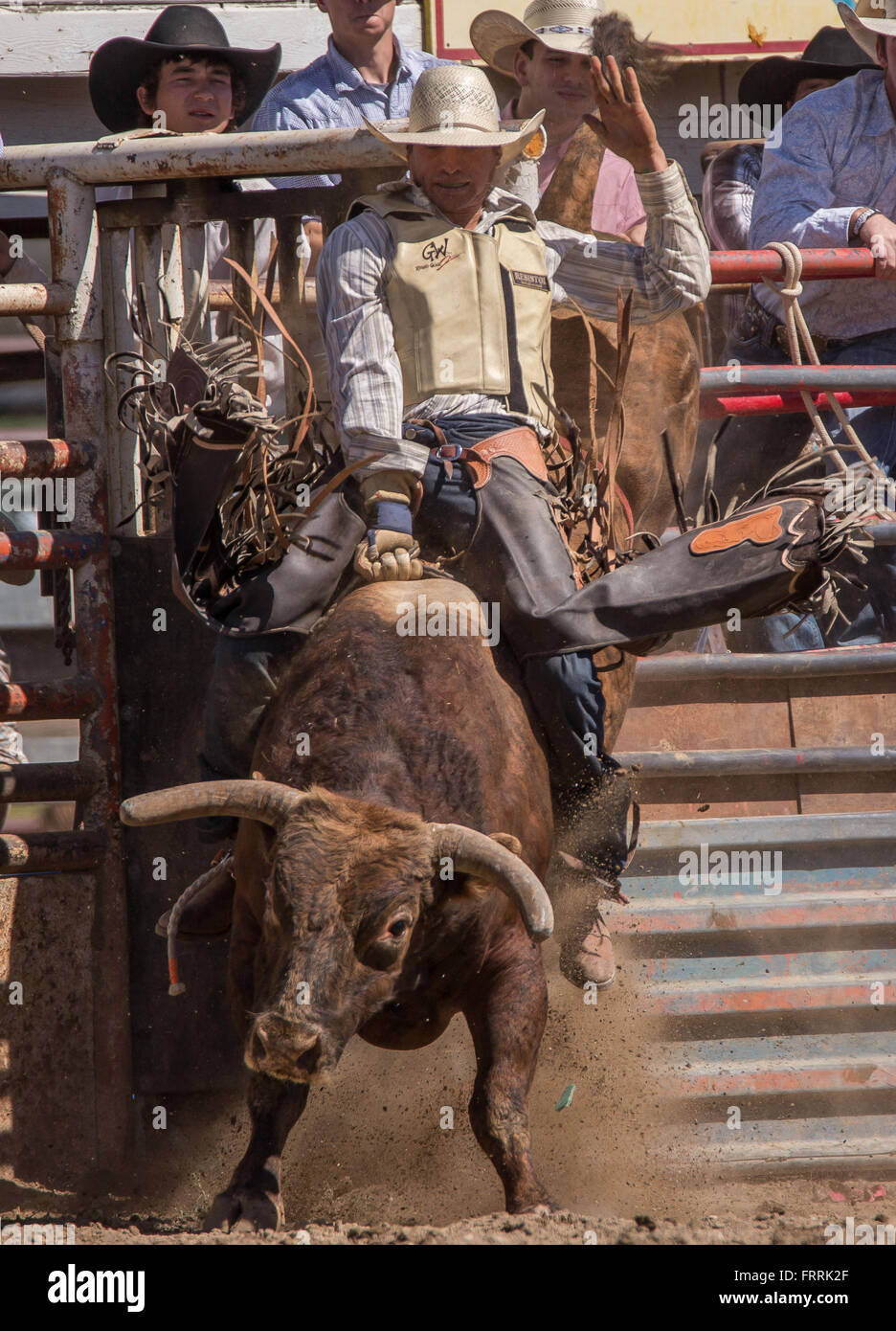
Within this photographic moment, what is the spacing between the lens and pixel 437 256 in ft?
13.8

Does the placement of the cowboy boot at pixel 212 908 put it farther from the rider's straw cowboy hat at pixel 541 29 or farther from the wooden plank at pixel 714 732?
the rider's straw cowboy hat at pixel 541 29

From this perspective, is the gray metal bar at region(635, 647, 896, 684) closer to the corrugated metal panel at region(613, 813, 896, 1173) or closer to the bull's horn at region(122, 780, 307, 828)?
the corrugated metal panel at region(613, 813, 896, 1173)

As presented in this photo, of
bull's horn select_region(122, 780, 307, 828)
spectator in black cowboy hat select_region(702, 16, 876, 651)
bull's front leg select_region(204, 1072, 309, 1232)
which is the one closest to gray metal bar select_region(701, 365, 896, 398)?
spectator in black cowboy hat select_region(702, 16, 876, 651)

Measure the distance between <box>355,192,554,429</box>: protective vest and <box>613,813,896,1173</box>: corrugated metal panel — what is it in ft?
5.26

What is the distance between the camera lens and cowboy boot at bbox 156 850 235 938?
13.5 ft

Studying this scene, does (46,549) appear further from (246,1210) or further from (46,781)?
(246,1210)

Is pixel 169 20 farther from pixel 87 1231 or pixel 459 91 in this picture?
pixel 87 1231

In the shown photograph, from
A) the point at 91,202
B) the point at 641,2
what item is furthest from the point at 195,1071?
the point at 641,2

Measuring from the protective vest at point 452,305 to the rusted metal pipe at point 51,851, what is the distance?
1.55 meters

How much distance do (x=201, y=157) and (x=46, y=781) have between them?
1.83 meters

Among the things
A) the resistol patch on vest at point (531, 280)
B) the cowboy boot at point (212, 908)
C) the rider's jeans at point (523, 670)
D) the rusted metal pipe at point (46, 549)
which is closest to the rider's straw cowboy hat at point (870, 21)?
the resistol patch on vest at point (531, 280)

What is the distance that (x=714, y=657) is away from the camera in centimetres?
504

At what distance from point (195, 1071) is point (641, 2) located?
5.21 meters
